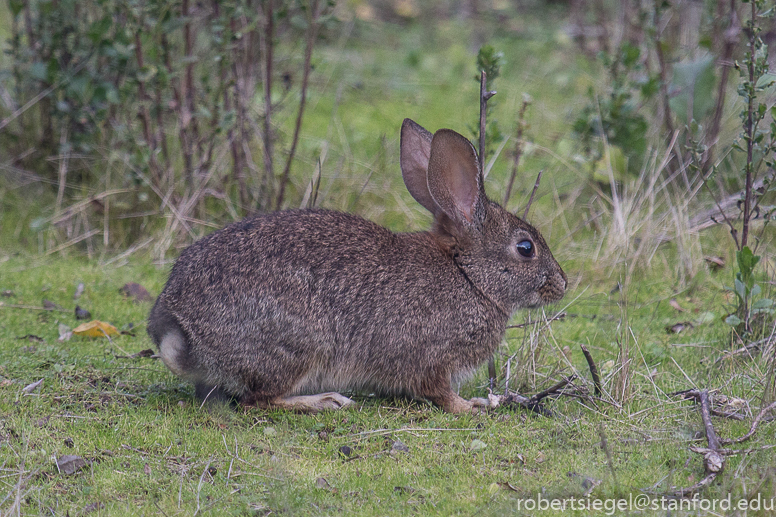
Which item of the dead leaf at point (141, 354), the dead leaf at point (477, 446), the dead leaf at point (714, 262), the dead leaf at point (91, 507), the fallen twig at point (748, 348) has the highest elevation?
the fallen twig at point (748, 348)

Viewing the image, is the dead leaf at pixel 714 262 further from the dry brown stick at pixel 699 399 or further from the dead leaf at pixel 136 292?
the dead leaf at pixel 136 292

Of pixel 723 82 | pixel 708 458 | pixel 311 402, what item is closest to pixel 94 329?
pixel 311 402

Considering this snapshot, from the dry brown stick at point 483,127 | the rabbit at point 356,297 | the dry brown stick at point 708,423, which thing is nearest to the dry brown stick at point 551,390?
the rabbit at point 356,297

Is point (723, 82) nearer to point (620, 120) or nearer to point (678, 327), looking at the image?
point (620, 120)

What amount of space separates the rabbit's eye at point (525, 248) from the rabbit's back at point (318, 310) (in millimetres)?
435

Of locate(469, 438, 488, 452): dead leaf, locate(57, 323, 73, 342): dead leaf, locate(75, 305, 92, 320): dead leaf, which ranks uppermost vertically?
locate(469, 438, 488, 452): dead leaf

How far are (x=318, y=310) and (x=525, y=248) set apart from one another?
144 cm

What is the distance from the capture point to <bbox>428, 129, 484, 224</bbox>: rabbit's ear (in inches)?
205

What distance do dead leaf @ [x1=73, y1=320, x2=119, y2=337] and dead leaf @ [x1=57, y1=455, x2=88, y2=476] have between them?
6.89ft

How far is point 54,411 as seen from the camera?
484cm

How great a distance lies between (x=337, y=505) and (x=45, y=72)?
5.61m

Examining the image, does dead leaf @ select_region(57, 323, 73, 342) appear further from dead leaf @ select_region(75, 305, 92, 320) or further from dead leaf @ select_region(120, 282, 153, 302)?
dead leaf @ select_region(120, 282, 153, 302)

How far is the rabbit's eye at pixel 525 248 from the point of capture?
554 cm

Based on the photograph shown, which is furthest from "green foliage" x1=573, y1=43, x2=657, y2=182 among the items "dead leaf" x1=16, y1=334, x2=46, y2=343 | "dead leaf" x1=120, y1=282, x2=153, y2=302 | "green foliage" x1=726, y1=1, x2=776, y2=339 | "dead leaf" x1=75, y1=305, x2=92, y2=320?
"dead leaf" x1=16, y1=334, x2=46, y2=343
